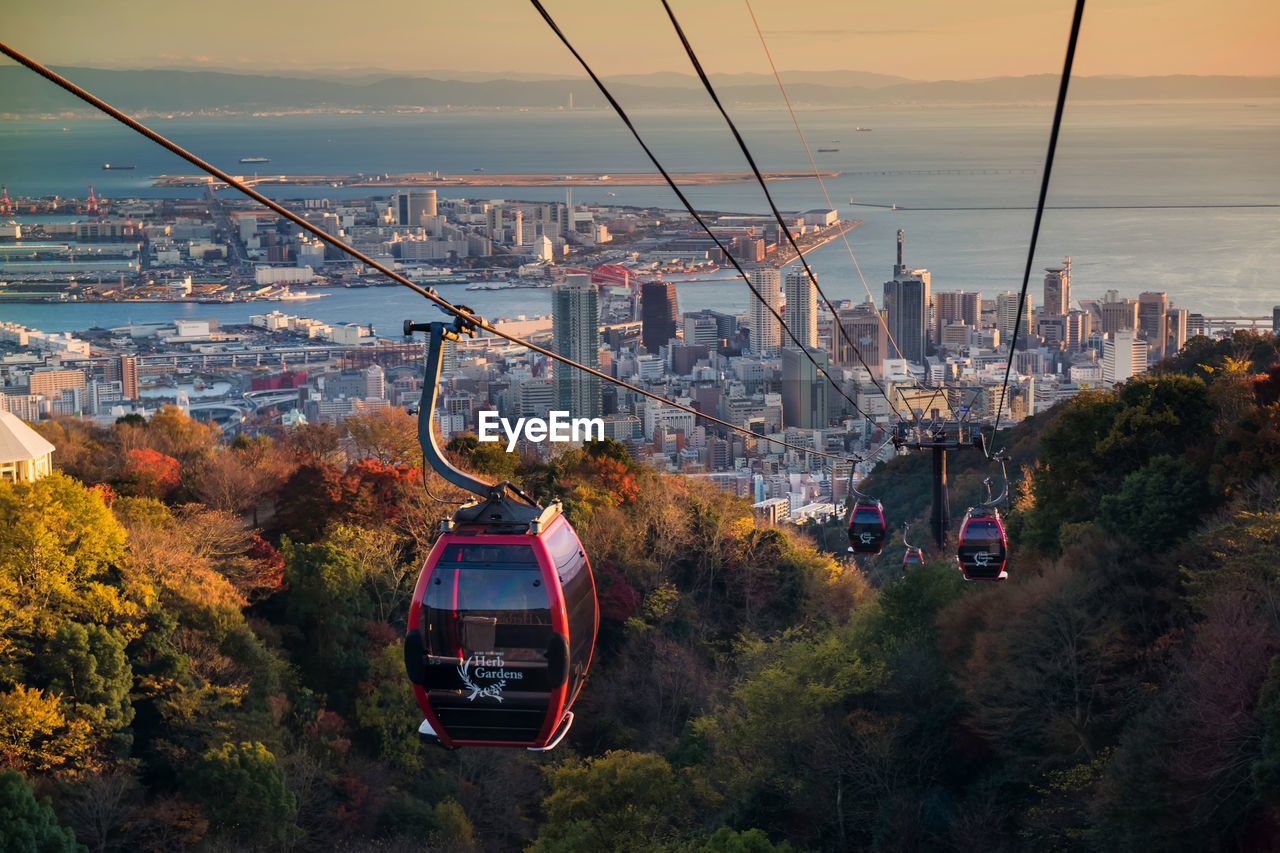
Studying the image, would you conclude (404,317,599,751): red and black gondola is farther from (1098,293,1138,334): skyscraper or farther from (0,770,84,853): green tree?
(1098,293,1138,334): skyscraper

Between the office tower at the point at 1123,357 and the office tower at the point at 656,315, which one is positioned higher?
the office tower at the point at 656,315

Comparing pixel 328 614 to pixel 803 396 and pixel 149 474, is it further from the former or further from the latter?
pixel 803 396

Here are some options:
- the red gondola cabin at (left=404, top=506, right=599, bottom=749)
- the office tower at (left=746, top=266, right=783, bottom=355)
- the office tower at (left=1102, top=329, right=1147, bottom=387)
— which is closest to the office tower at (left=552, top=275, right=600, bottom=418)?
the office tower at (left=746, top=266, right=783, bottom=355)

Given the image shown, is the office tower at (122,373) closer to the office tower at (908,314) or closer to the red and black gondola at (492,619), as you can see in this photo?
the office tower at (908,314)

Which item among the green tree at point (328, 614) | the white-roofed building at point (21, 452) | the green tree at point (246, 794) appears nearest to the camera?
the green tree at point (246, 794)

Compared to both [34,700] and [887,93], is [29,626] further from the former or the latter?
[887,93]

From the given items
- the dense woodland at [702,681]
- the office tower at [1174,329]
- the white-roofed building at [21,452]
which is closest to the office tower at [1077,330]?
the office tower at [1174,329]

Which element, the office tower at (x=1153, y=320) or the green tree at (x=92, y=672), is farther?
the office tower at (x=1153, y=320)
